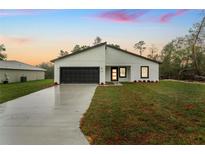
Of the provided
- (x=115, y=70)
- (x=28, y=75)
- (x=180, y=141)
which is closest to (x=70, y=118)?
(x=180, y=141)

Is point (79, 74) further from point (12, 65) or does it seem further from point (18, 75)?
point (18, 75)

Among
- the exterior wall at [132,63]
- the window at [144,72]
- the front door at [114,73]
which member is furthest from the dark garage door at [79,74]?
the window at [144,72]

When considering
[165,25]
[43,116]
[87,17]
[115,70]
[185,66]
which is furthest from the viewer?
[115,70]

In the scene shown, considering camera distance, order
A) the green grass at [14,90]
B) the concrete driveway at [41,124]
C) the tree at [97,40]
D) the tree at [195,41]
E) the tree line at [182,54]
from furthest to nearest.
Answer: the tree at [97,40], the tree line at [182,54], the tree at [195,41], the green grass at [14,90], the concrete driveway at [41,124]

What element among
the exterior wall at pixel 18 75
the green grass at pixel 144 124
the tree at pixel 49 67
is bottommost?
the green grass at pixel 144 124

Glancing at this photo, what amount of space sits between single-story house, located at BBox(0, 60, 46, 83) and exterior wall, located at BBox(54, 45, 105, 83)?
3013 millimetres

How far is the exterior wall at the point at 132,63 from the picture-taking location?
17.2 metres

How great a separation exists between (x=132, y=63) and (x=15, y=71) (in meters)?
7.93

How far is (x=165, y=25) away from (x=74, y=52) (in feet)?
24.0

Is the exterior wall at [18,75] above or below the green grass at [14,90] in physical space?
above

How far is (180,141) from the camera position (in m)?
3.88

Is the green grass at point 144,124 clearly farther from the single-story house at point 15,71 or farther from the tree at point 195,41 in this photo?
→ the single-story house at point 15,71

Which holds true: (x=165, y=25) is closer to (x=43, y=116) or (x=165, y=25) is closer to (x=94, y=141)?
(x=43, y=116)

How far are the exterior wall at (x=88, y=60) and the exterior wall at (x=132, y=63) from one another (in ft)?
7.03
